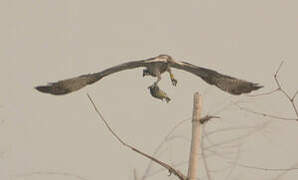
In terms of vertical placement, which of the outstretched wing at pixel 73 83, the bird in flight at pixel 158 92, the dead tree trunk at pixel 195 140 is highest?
the outstretched wing at pixel 73 83

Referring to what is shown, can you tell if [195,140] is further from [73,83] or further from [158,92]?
[73,83]

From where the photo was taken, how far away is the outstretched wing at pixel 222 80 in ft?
5.57

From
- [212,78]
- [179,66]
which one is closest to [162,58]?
[179,66]

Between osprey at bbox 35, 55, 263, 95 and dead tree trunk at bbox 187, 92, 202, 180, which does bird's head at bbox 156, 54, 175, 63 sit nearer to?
osprey at bbox 35, 55, 263, 95

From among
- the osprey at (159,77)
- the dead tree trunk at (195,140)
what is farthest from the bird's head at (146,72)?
the dead tree trunk at (195,140)

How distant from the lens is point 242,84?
67.6 inches

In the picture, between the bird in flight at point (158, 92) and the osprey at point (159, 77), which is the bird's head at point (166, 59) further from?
the bird in flight at point (158, 92)

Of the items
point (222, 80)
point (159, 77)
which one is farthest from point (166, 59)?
point (222, 80)

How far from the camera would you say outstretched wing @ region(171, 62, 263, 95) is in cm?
170

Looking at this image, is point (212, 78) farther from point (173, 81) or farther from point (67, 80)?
point (67, 80)

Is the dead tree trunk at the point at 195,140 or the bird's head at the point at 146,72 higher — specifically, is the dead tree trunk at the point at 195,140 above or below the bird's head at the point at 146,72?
below

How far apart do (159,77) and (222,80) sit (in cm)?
21

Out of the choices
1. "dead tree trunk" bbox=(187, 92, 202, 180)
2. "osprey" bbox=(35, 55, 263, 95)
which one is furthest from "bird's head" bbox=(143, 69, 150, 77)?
"dead tree trunk" bbox=(187, 92, 202, 180)

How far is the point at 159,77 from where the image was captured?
1.74 metres
